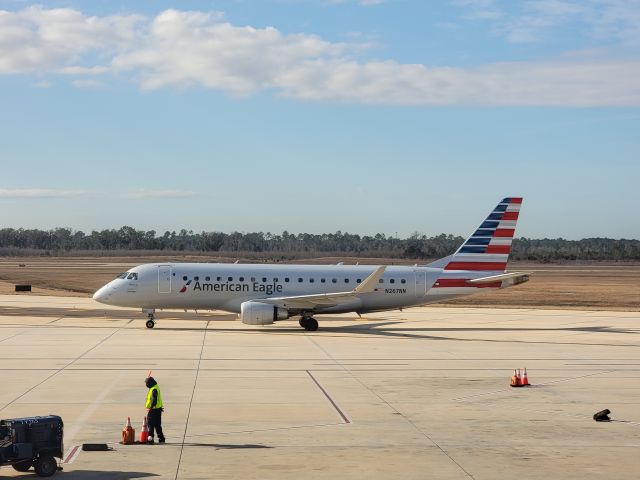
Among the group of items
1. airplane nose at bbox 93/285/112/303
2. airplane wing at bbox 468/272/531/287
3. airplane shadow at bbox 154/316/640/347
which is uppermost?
airplane wing at bbox 468/272/531/287

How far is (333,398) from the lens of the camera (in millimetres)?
25438

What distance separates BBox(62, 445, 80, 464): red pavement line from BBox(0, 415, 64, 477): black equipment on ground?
2.35ft

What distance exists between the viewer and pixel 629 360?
35.7m

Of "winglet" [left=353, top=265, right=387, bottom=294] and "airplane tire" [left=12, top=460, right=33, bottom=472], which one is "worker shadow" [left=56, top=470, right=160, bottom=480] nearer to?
"airplane tire" [left=12, top=460, right=33, bottom=472]

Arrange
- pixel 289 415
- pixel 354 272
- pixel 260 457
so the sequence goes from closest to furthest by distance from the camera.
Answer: pixel 260 457
pixel 289 415
pixel 354 272

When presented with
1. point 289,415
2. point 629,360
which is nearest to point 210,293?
point 629,360

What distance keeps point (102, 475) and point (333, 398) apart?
10058 millimetres

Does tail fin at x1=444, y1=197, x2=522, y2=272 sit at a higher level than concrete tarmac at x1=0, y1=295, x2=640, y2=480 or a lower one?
higher

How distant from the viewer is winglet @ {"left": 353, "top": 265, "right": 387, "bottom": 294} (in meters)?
45.9

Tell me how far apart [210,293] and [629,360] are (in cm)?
2137

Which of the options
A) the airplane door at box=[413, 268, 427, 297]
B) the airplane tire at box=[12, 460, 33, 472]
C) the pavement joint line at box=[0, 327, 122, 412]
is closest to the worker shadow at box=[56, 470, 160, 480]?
the airplane tire at box=[12, 460, 33, 472]

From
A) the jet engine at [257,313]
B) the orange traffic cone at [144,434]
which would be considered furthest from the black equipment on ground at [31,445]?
the jet engine at [257,313]

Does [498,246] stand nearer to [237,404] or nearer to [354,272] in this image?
[354,272]

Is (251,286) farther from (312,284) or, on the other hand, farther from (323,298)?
(323,298)
